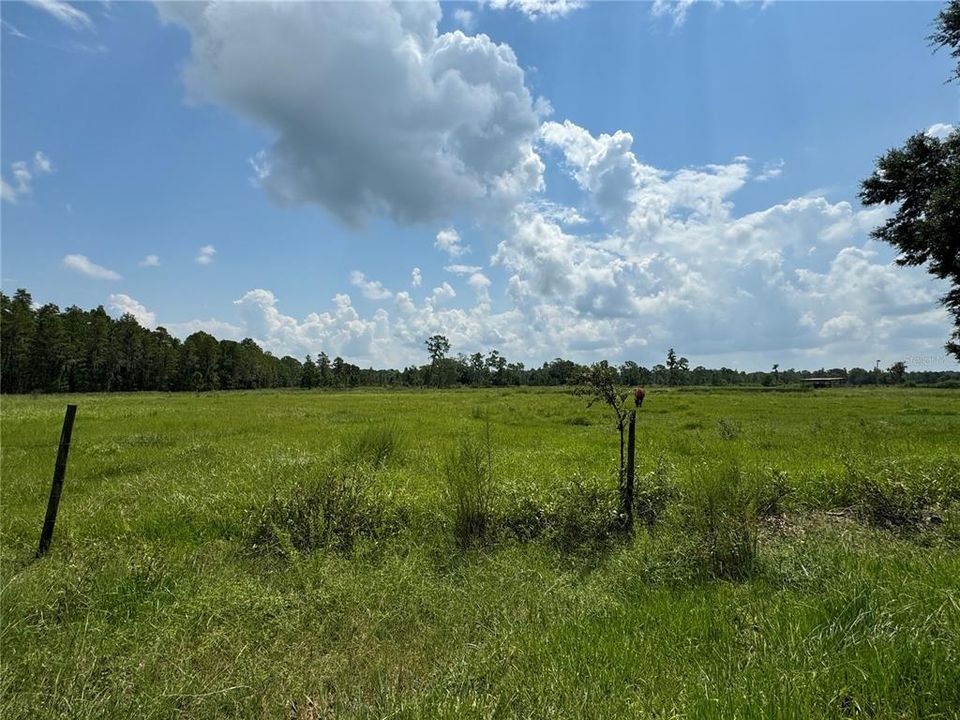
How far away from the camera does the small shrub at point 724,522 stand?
17.9ft

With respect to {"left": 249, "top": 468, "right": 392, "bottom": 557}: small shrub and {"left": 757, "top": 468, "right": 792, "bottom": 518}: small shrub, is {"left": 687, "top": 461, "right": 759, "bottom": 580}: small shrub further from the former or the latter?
{"left": 249, "top": 468, "right": 392, "bottom": 557}: small shrub

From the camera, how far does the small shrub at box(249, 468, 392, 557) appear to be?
6.73 metres

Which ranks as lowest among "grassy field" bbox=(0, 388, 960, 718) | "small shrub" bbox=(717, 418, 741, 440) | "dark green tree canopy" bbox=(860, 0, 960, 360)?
"grassy field" bbox=(0, 388, 960, 718)

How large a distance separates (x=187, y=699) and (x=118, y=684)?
0.52 metres

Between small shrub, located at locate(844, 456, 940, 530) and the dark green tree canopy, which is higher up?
the dark green tree canopy

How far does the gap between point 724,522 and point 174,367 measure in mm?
97592

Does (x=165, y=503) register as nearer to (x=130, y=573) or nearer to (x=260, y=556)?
(x=260, y=556)

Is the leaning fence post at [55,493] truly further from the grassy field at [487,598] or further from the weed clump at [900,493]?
the weed clump at [900,493]

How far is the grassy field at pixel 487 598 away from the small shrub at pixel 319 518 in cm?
3

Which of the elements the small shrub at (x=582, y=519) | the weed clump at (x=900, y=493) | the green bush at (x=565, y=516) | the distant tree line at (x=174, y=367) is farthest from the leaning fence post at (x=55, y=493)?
the distant tree line at (x=174, y=367)

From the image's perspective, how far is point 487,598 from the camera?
16.7ft

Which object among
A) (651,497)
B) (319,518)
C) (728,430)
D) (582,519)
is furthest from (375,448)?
(728,430)

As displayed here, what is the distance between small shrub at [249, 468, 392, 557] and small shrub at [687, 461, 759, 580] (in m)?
4.11

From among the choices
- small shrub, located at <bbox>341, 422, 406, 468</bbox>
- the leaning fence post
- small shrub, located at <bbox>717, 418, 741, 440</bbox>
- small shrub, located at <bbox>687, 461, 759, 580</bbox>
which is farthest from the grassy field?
small shrub, located at <bbox>717, 418, 741, 440</bbox>
